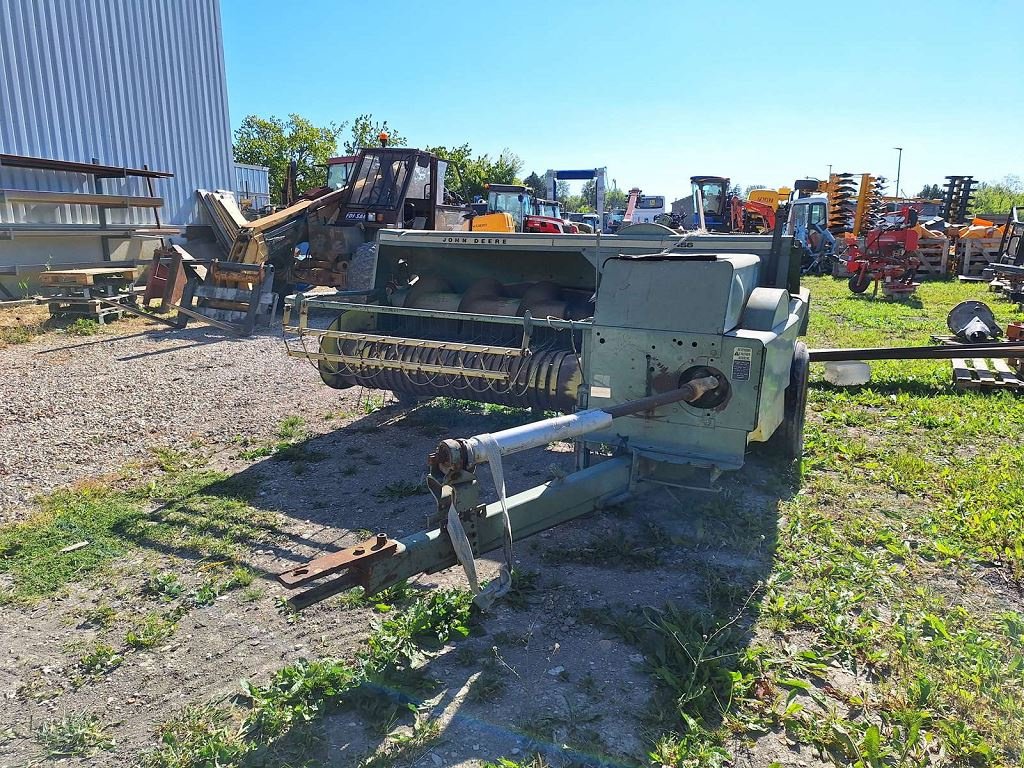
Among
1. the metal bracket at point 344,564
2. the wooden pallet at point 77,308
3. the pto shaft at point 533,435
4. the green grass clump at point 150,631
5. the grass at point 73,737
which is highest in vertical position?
the pto shaft at point 533,435

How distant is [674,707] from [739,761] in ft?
0.96

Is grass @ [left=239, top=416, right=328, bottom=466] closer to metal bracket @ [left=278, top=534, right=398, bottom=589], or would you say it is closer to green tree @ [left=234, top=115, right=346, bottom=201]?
metal bracket @ [left=278, top=534, right=398, bottom=589]

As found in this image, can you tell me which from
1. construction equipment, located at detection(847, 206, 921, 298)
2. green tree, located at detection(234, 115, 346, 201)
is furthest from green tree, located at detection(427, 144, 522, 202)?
construction equipment, located at detection(847, 206, 921, 298)

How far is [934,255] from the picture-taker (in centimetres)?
1881

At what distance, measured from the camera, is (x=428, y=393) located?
560cm

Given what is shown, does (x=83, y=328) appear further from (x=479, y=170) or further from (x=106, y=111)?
(x=479, y=170)

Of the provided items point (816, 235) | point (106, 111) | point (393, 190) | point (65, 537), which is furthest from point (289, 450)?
point (816, 235)

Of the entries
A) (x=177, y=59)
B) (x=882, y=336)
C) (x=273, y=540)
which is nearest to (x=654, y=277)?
(x=273, y=540)

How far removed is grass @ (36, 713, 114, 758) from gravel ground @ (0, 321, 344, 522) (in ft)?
7.28

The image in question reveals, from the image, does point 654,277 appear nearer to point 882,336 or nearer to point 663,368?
point 663,368

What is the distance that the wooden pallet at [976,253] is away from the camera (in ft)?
59.6

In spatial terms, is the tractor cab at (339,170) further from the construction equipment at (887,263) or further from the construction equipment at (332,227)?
the construction equipment at (887,263)

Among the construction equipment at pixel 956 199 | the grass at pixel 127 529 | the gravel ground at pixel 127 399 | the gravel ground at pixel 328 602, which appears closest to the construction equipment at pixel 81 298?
the gravel ground at pixel 127 399

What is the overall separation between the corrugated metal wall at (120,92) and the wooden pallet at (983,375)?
45.7ft
